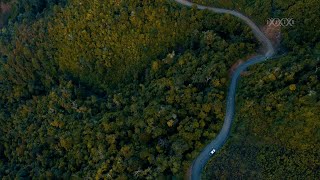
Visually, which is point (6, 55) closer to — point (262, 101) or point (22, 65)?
point (22, 65)

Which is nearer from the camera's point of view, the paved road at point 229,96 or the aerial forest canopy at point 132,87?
the paved road at point 229,96

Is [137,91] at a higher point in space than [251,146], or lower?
higher

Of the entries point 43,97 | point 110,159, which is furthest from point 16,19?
point 110,159

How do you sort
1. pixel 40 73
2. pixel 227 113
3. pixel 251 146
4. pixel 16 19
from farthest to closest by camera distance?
pixel 16 19 → pixel 40 73 → pixel 227 113 → pixel 251 146

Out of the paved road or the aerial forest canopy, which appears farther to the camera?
the aerial forest canopy
